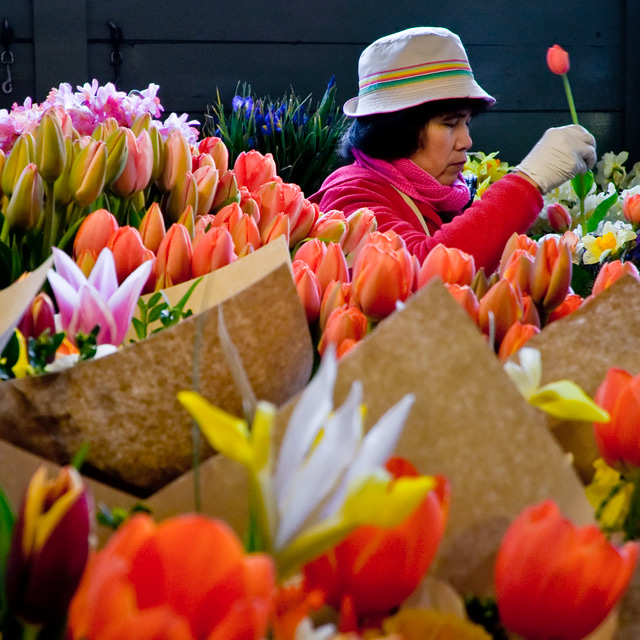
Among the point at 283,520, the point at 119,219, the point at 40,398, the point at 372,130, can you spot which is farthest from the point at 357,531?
the point at 372,130

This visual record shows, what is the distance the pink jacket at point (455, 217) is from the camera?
5.96ft

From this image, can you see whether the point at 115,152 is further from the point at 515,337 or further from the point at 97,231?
the point at 515,337

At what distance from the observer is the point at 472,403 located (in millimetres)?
252

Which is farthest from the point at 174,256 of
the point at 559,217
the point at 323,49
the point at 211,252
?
the point at 323,49

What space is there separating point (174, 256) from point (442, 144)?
172 centimetres

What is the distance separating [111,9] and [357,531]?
3.72m

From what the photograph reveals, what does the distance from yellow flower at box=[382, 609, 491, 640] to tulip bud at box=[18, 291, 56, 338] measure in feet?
0.76

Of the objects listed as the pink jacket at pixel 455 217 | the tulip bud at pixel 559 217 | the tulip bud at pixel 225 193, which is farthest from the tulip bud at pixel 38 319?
the tulip bud at pixel 559 217

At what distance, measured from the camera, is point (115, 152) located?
594mm

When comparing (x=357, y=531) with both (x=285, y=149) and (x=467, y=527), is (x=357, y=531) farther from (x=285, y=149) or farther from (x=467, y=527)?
(x=285, y=149)

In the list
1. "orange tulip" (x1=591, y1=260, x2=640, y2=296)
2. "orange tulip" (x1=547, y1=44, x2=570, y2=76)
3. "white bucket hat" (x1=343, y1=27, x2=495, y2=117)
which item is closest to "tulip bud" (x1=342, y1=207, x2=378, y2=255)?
"orange tulip" (x1=591, y1=260, x2=640, y2=296)

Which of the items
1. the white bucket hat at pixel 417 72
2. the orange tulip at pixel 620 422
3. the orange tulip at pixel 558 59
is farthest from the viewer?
the white bucket hat at pixel 417 72

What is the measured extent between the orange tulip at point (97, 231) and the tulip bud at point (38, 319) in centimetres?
14

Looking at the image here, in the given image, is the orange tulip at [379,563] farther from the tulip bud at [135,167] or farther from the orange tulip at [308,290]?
the tulip bud at [135,167]
